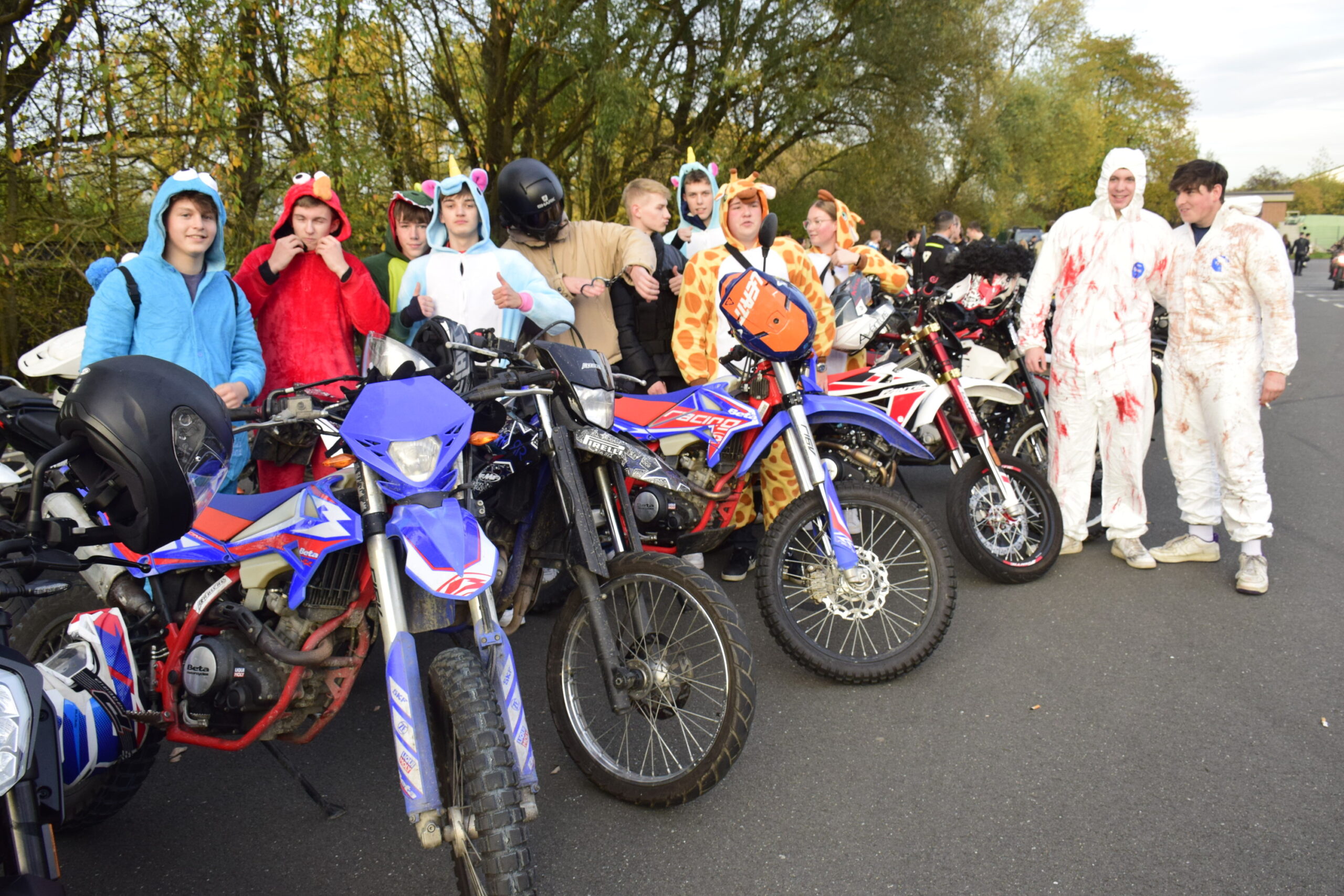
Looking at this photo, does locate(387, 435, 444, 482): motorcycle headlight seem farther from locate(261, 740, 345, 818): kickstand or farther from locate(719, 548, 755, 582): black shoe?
locate(719, 548, 755, 582): black shoe

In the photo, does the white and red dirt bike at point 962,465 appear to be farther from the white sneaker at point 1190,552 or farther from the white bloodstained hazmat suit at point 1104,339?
the white sneaker at point 1190,552

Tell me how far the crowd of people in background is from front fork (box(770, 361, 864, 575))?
1.91ft

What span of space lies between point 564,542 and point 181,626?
1.15 meters

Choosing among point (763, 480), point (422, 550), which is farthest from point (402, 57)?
point (422, 550)

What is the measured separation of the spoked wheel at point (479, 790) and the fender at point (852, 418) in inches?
68.0

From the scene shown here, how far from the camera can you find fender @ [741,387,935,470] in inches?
142

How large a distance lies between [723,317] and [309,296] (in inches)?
71.0

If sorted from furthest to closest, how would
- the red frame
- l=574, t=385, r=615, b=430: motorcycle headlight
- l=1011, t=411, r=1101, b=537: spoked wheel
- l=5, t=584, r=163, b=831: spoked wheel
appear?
l=1011, t=411, r=1101, b=537: spoked wheel
l=574, t=385, r=615, b=430: motorcycle headlight
l=5, t=584, r=163, b=831: spoked wheel
the red frame

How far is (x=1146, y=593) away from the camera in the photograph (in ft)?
Result: 13.7

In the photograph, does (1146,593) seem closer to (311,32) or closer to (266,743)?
(266,743)

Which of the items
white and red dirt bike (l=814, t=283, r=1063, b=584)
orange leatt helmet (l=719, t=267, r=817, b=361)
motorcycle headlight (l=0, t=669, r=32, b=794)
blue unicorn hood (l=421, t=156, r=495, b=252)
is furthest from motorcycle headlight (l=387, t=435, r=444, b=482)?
white and red dirt bike (l=814, t=283, r=1063, b=584)

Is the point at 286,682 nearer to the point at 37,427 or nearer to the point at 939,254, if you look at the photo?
the point at 37,427

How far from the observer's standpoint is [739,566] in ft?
15.5

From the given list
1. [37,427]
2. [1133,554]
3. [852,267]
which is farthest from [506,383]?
[852,267]
